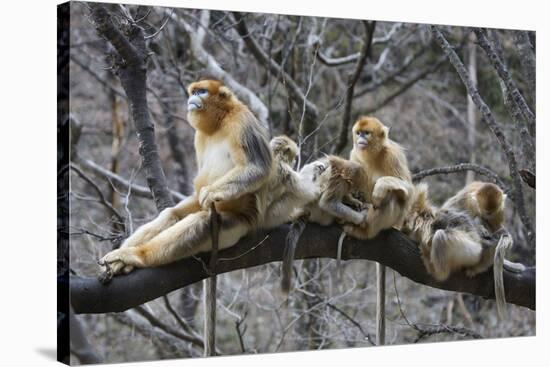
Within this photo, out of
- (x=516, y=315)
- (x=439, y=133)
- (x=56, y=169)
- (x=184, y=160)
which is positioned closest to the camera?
(x=56, y=169)

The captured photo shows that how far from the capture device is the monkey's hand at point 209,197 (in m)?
4.58

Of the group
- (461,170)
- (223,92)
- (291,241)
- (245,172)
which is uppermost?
(223,92)

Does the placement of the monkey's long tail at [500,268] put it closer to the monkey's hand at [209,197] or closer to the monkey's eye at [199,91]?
the monkey's hand at [209,197]

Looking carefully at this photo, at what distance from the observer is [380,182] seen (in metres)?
5.25

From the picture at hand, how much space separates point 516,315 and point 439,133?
6.12 ft

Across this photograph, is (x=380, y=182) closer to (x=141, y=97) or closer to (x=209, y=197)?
(x=209, y=197)

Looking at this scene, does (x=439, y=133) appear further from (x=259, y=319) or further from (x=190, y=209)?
(x=190, y=209)

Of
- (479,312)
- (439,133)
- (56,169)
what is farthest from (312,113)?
(56,169)

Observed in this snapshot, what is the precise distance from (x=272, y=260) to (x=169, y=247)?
Result: 82cm

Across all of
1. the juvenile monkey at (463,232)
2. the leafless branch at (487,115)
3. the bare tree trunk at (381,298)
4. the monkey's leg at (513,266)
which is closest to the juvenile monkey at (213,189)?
the bare tree trunk at (381,298)

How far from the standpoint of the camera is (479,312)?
251 inches

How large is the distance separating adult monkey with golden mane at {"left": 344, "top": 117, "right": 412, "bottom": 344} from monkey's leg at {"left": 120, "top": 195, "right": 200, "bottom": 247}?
41.1 inches

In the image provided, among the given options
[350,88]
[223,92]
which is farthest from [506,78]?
[223,92]

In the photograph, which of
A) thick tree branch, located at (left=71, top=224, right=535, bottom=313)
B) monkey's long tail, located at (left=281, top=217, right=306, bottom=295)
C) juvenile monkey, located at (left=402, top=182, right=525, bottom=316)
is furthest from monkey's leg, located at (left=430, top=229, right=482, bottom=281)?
monkey's long tail, located at (left=281, top=217, right=306, bottom=295)
